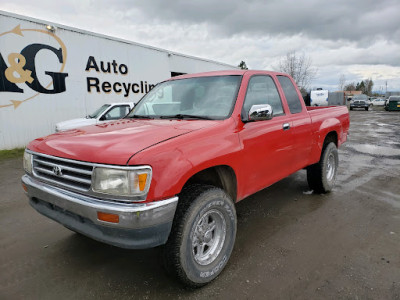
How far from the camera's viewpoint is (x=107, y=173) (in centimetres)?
191

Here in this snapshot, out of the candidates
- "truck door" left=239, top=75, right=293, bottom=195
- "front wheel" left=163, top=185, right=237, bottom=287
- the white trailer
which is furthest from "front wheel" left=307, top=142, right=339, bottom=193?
the white trailer

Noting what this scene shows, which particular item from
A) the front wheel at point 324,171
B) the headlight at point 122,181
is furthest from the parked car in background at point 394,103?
the headlight at point 122,181

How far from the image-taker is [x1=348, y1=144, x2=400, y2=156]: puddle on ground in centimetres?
786

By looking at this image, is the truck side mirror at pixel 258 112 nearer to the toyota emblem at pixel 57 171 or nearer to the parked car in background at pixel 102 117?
the toyota emblem at pixel 57 171

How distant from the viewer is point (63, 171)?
Answer: 2.20m

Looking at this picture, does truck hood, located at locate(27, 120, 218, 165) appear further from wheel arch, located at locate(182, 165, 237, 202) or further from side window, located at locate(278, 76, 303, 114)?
side window, located at locate(278, 76, 303, 114)

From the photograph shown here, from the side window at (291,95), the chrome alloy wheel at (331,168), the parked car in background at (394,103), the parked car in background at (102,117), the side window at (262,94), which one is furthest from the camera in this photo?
A: the parked car in background at (394,103)

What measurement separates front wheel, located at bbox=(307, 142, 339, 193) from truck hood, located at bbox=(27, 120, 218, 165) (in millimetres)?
2580

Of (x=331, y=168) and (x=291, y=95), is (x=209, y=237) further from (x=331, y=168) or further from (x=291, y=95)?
(x=331, y=168)

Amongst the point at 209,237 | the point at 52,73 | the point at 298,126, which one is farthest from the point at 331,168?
the point at 52,73

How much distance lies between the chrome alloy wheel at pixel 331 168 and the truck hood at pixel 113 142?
301 centimetres

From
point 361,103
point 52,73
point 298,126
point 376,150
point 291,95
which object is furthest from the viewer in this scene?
point 361,103

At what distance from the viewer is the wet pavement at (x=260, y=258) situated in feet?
7.57

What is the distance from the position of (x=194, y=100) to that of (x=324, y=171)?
8.54ft
